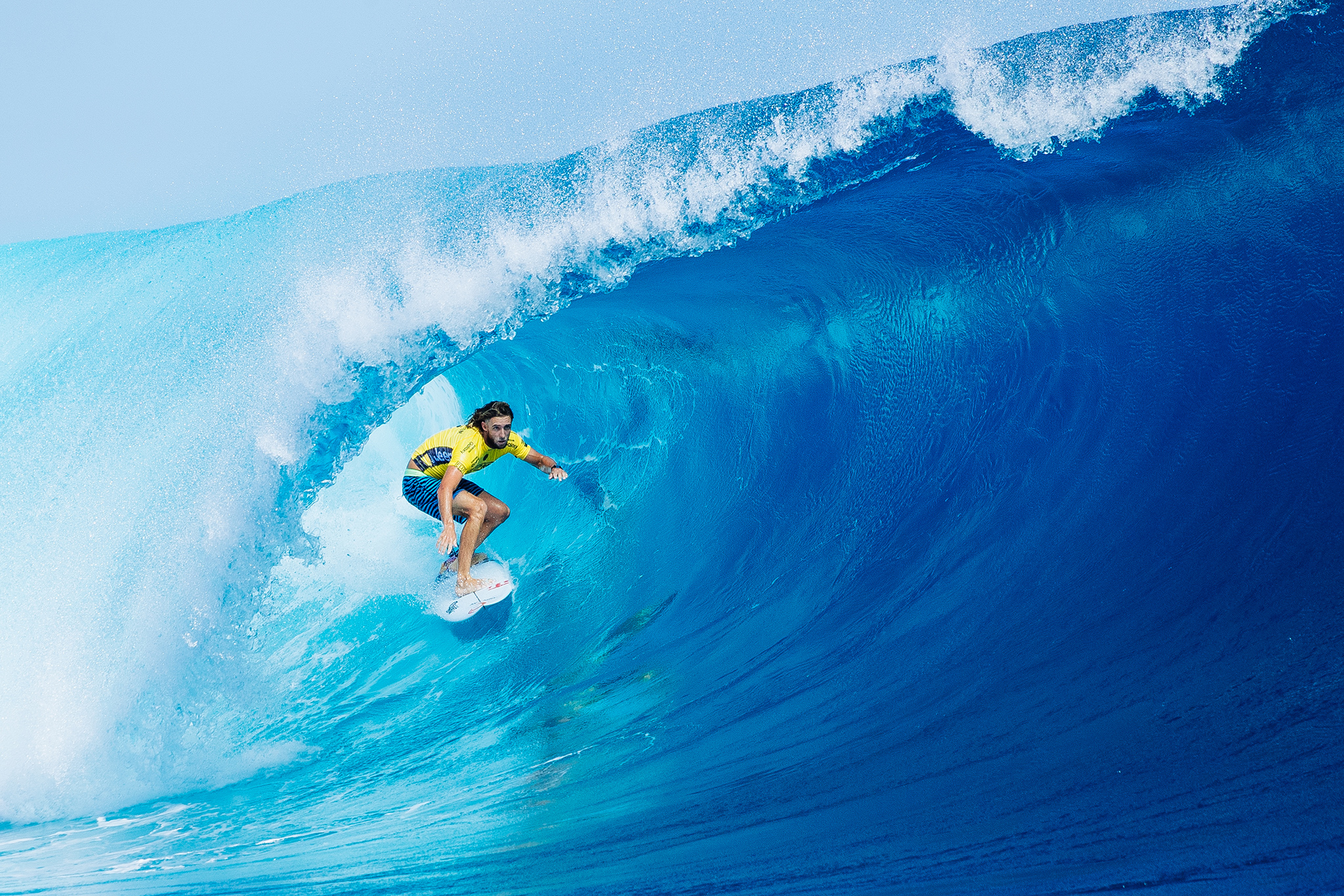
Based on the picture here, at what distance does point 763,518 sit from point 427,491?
195 cm

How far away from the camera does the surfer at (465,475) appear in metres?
4.06

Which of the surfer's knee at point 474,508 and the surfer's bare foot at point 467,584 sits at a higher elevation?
the surfer's knee at point 474,508

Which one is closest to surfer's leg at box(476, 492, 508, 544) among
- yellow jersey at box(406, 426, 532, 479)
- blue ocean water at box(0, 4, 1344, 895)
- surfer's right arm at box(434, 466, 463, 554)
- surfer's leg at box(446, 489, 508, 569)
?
surfer's leg at box(446, 489, 508, 569)

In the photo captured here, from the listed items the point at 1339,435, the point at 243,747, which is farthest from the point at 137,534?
the point at 1339,435

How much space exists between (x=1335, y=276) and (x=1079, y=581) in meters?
2.41

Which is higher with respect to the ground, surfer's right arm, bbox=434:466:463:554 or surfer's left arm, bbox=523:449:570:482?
surfer's left arm, bbox=523:449:570:482

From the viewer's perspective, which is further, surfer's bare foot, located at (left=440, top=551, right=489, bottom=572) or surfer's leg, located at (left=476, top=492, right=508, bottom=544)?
surfer's bare foot, located at (left=440, top=551, right=489, bottom=572)

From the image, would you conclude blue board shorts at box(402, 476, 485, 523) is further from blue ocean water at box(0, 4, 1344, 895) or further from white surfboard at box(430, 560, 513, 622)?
blue ocean water at box(0, 4, 1344, 895)

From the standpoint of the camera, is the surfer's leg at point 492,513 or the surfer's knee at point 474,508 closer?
the surfer's knee at point 474,508

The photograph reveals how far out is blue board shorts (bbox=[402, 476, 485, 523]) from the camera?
14.8 feet

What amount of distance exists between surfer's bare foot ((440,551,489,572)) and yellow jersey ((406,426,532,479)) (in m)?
0.54

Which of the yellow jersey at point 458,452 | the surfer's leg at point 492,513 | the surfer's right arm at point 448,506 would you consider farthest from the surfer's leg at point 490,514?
the surfer's right arm at point 448,506

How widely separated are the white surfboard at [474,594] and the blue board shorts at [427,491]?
0.33 metres

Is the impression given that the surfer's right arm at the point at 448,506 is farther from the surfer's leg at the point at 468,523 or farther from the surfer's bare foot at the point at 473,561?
the surfer's bare foot at the point at 473,561
